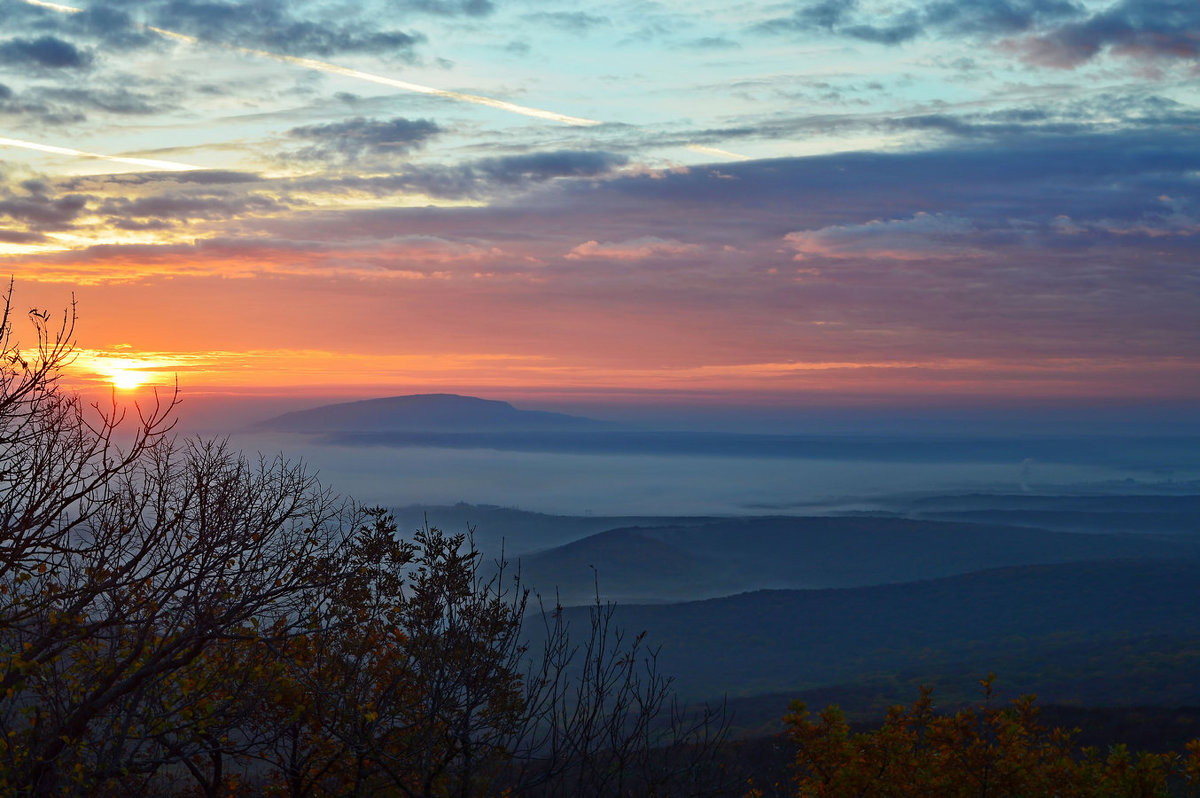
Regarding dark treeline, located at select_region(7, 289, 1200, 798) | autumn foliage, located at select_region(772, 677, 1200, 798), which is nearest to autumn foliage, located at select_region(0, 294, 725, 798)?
dark treeline, located at select_region(7, 289, 1200, 798)

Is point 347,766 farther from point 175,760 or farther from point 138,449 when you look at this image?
point 138,449

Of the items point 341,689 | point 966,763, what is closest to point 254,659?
point 341,689

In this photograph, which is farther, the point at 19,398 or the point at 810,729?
the point at 19,398

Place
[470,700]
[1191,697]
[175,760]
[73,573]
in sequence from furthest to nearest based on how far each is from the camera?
[1191,697] < [73,573] < [175,760] < [470,700]

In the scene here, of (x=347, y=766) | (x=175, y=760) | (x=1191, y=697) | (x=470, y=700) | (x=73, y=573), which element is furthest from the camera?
(x=1191, y=697)

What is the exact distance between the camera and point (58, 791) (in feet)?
46.6

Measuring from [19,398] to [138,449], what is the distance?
2113 millimetres

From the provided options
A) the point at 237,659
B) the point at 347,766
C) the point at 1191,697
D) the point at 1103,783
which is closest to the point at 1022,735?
the point at 1103,783

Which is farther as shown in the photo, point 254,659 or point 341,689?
point 254,659

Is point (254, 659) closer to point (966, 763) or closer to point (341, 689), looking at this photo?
point (341, 689)

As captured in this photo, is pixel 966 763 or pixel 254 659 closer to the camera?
pixel 966 763

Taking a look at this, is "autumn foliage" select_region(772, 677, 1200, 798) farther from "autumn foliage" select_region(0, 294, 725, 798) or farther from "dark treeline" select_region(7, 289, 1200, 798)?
"autumn foliage" select_region(0, 294, 725, 798)

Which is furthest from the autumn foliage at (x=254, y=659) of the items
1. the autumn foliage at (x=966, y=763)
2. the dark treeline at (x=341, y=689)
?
the autumn foliage at (x=966, y=763)

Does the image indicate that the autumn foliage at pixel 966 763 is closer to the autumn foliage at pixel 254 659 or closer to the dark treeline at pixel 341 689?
the dark treeline at pixel 341 689
